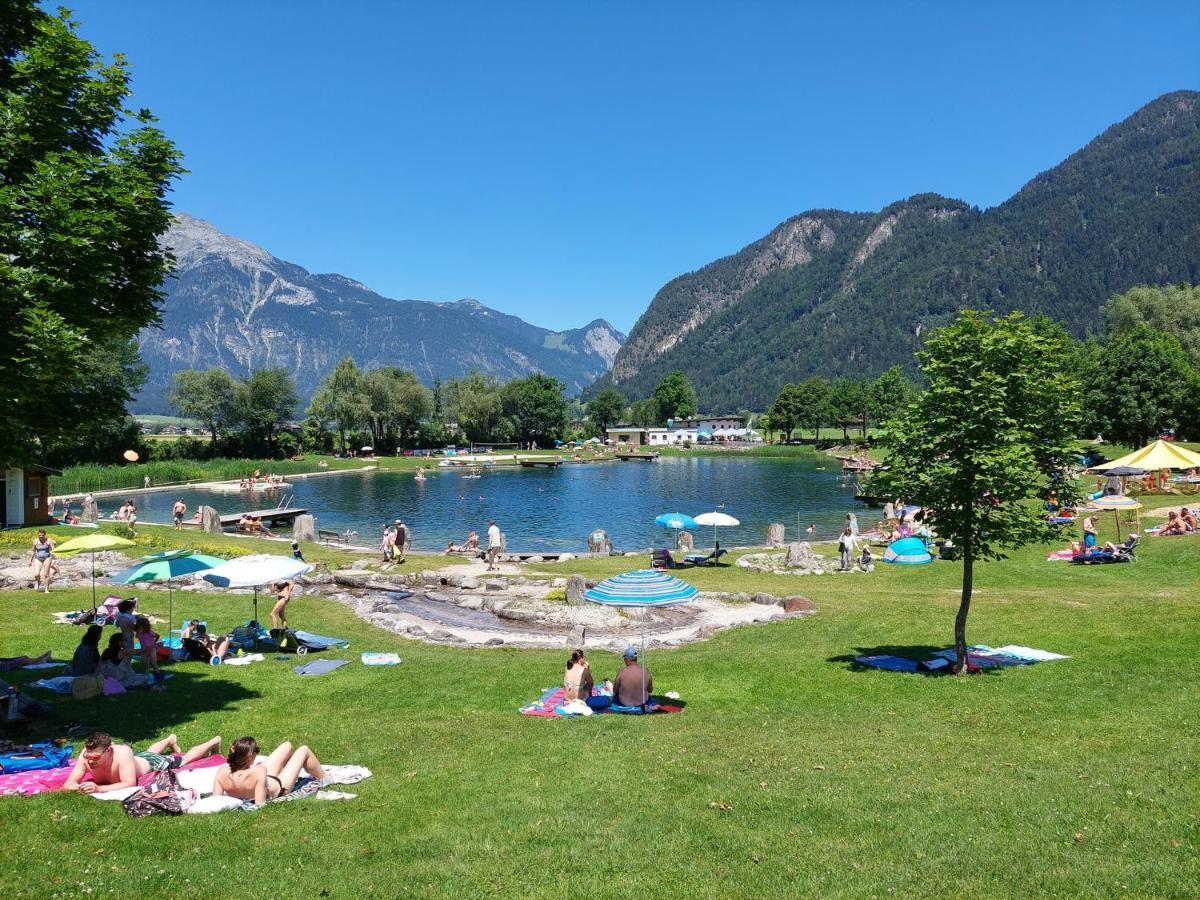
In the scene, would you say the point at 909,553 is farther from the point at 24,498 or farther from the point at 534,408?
the point at 534,408

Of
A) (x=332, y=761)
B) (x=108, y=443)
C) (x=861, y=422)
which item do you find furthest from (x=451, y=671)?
(x=861, y=422)

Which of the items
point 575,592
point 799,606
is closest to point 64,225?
point 575,592

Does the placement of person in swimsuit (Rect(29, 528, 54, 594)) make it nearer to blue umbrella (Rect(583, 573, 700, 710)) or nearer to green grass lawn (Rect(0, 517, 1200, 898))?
green grass lawn (Rect(0, 517, 1200, 898))

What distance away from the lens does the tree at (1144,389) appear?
218 ft

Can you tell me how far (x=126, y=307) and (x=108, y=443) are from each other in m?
88.6

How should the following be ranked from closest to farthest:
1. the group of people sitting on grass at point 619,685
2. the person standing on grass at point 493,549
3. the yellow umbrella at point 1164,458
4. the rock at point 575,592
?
the group of people sitting on grass at point 619,685
the rock at point 575,592
the yellow umbrella at point 1164,458
the person standing on grass at point 493,549

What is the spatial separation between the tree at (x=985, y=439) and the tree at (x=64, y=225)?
13.3 metres

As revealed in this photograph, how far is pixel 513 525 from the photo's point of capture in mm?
54375

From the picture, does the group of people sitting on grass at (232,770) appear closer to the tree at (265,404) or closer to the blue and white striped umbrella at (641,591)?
the blue and white striped umbrella at (641,591)

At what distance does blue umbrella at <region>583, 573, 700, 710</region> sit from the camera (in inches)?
639

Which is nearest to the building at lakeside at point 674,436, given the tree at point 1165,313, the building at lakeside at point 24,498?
the tree at point 1165,313

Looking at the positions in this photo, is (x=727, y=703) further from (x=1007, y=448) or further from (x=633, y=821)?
(x=1007, y=448)

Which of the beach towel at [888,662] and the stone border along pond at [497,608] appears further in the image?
the stone border along pond at [497,608]

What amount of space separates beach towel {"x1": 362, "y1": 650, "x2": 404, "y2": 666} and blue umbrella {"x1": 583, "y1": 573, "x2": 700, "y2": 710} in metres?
4.82
